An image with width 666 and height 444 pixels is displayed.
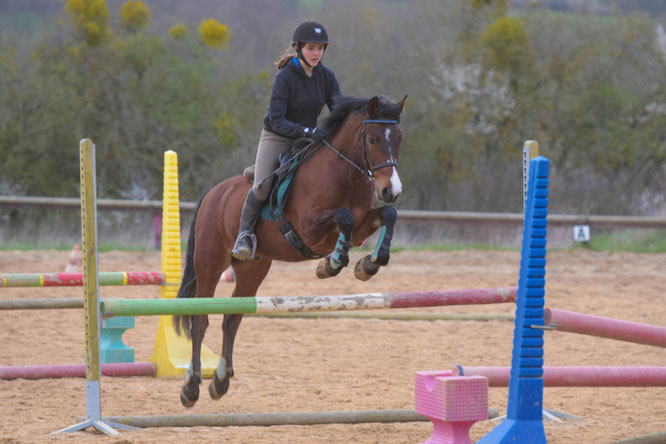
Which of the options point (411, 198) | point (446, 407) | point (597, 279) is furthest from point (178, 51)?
point (446, 407)

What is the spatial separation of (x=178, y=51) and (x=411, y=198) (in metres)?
9.14

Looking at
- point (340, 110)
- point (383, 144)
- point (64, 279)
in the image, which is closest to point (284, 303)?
point (383, 144)

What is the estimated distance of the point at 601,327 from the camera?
368 cm

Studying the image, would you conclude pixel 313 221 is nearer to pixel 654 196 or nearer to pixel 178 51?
pixel 654 196

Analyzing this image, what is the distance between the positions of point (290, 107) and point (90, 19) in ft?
69.2

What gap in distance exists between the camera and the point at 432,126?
22.8 meters

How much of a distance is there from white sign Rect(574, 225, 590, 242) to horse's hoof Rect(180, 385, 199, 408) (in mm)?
10386

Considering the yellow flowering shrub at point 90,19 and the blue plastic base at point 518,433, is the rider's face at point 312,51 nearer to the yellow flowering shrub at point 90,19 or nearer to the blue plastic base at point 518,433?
the blue plastic base at point 518,433

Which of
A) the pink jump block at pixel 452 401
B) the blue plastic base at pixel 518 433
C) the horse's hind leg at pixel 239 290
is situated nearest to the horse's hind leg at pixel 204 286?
the horse's hind leg at pixel 239 290

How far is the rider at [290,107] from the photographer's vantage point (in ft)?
17.4

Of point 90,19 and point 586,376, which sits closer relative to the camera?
point 586,376

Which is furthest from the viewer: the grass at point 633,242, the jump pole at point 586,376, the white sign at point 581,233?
the white sign at point 581,233

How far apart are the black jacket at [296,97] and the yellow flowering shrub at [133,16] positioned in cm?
2296

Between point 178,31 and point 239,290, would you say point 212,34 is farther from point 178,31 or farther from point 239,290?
point 239,290
